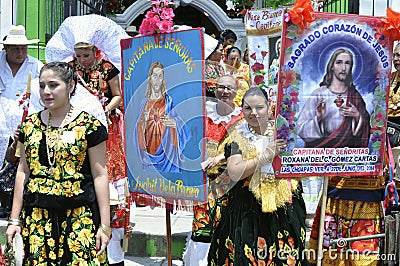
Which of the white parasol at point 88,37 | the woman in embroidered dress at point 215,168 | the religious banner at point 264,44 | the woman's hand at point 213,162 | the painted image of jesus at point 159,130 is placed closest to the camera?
the woman's hand at point 213,162

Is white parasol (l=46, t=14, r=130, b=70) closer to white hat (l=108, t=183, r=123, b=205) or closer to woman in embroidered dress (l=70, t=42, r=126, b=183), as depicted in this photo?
woman in embroidered dress (l=70, t=42, r=126, b=183)

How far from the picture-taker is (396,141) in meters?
5.11

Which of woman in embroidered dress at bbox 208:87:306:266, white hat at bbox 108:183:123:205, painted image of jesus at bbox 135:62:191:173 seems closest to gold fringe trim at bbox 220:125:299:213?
woman in embroidered dress at bbox 208:87:306:266

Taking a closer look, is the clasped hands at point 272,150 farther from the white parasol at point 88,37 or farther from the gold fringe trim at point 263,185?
the white parasol at point 88,37

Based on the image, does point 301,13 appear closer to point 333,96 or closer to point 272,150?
point 333,96

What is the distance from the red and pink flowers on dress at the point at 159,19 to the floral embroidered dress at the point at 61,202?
99 centimetres

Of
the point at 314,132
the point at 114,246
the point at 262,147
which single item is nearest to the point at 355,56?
the point at 314,132

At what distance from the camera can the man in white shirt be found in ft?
21.0

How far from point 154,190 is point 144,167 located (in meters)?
0.20

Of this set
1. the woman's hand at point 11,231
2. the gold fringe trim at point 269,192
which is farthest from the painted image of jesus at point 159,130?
the woman's hand at point 11,231

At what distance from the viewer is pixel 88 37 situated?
5.53 metres

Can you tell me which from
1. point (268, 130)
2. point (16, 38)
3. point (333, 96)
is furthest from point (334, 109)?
point (16, 38)

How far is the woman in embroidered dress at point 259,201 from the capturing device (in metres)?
4.04

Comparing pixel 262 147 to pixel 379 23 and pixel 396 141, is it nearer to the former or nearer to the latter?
pixel 379 23
